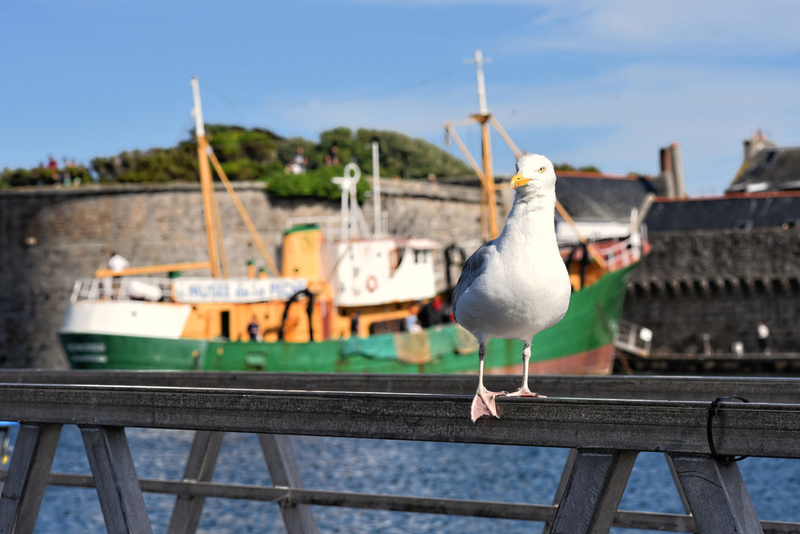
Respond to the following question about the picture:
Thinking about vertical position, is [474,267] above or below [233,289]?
above

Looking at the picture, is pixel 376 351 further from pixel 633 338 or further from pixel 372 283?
pixel 633 338

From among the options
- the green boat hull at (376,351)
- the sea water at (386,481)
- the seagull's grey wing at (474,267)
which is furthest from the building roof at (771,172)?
the seagull's grey wing at (474,267)

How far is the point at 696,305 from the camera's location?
41.5 metres

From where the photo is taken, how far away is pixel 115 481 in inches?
162

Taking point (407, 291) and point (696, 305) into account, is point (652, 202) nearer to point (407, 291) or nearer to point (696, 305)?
point (696, 305)

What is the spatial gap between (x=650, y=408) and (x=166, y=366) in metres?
25.7

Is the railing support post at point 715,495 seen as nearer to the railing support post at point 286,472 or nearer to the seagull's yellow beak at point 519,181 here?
the seagull's yellow beak at point 519,181

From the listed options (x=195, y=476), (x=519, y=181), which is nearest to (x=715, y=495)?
A: (x=519, y=181)

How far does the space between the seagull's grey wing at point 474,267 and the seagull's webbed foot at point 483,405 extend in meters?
0.60

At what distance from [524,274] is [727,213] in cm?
4335

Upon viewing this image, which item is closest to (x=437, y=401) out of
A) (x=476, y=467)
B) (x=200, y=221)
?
(x=476, y=467)

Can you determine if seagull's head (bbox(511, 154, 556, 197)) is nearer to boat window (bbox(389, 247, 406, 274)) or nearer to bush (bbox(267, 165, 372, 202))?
boat window (bbox(389, 247, 406, 274))

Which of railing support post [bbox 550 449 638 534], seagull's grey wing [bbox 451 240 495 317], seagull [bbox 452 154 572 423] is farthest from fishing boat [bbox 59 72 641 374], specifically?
railing support post [bbox 550 449 638 534]

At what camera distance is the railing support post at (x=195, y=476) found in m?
6.42
